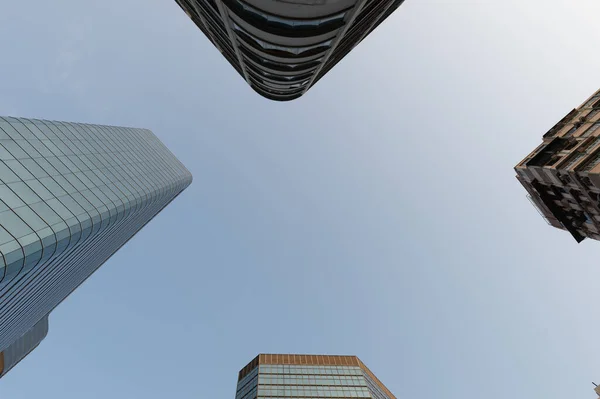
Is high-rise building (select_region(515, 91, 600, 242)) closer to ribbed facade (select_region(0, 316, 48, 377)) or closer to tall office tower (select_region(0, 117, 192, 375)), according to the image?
tall office tower (select_region(0, 117, 192, 375))

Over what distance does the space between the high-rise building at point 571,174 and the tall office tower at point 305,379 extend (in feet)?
136

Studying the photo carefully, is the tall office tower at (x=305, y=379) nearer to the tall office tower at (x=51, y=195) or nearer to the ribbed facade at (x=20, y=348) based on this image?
the tall office tower at (x=51, y=195)

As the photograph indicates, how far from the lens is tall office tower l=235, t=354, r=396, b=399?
56.4m

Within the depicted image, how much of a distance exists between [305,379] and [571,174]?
51.5 metres

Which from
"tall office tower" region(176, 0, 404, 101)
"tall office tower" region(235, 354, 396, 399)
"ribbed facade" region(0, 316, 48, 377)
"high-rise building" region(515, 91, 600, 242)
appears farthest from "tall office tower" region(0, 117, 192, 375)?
"ribbed facade" region(0, 316, 48, 377)

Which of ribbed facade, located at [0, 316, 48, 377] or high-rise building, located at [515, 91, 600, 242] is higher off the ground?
ribbed facade, located at [0, 316, 48, 377]

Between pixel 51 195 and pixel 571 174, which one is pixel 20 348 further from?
pixel 571 174

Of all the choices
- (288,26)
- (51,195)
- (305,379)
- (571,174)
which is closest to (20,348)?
(305,379)

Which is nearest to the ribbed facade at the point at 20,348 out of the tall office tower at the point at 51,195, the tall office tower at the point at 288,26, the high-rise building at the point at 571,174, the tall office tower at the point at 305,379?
the tall office tower at the point at 51,195

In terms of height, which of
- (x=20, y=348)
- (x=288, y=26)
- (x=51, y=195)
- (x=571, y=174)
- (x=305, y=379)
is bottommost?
(x=305, y=379)

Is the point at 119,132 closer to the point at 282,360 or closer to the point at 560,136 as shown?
the point at 282,360

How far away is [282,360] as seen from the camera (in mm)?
66562

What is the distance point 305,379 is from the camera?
60.2 metres

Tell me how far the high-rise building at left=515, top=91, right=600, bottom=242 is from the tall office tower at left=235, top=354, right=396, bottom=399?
136ft
